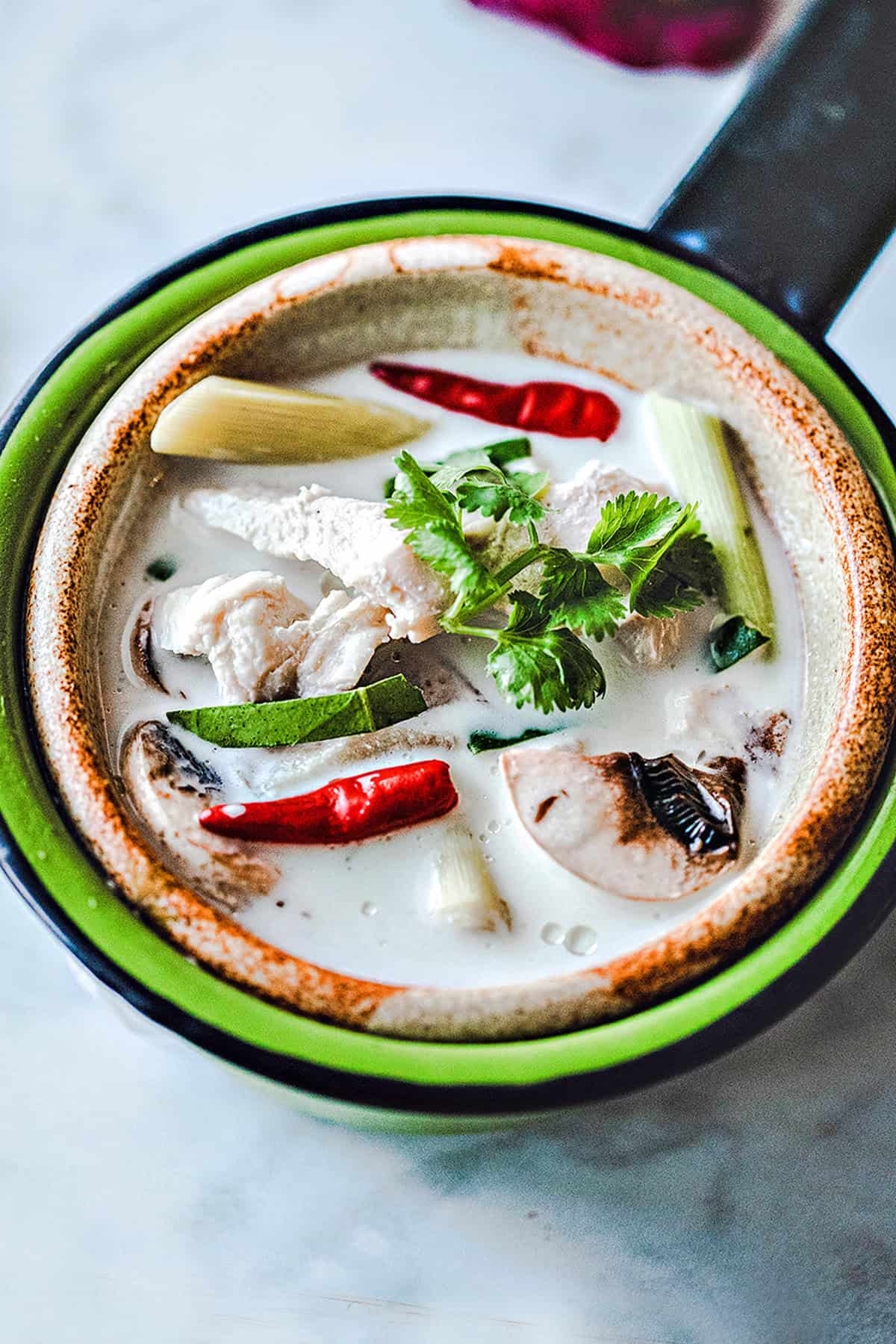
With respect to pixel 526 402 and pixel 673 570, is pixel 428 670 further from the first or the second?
pixel 526 402

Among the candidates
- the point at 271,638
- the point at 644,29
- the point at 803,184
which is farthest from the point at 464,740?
the point at 644,29

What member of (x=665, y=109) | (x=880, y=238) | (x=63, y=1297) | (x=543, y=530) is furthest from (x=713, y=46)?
(x=63, y=1297)

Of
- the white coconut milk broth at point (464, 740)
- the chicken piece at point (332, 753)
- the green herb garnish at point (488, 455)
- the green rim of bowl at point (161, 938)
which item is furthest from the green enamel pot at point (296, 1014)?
the green herb garnish at point (488, 455)

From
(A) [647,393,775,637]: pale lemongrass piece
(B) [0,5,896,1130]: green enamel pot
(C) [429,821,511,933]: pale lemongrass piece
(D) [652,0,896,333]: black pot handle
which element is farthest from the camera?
(D) [652,0,896,333]: black pot handle

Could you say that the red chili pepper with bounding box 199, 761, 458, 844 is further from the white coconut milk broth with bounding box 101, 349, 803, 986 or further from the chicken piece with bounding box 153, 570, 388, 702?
the chicken piece with bounding box 153, 570, 388, 702

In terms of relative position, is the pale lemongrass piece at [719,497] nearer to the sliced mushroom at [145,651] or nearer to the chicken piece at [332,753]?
the chicken piece at [332,753]

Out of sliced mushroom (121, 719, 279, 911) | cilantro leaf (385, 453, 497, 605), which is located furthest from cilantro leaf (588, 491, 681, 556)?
sliced mushroom (121, 719, 279, 911)

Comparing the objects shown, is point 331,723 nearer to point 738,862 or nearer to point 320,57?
point 738,862

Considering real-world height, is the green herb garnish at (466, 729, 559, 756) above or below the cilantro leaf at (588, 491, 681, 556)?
below
